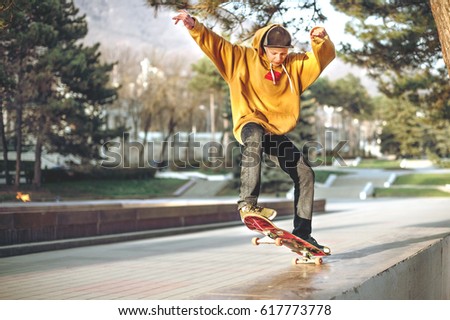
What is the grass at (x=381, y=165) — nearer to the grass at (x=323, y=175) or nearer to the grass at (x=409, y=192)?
the grass at (x=323, y=175)

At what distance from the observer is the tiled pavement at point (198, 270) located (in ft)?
15.3

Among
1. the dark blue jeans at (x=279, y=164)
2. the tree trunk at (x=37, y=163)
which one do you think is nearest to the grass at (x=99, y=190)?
the tree trunk at (x=37, y=163)

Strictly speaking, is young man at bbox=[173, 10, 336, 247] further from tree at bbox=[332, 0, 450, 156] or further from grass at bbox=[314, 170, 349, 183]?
grass at bbox=[314, 170, 349, 183]

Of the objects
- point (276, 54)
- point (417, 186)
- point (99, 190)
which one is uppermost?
point (276, 54)

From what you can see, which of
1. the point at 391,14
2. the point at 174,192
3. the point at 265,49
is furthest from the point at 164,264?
the point at 174,192

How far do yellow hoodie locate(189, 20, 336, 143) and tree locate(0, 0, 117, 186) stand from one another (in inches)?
336

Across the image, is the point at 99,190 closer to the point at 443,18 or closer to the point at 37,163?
the point at 37,163

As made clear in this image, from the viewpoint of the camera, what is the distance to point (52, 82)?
1969 centimetres

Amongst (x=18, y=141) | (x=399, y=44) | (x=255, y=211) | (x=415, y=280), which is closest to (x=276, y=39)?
(x=255, y=211)

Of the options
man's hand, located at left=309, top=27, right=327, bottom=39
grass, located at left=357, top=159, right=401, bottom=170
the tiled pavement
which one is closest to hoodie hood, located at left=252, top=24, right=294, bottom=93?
man's hand, located at left=309, top=27, right=327, bottom=39

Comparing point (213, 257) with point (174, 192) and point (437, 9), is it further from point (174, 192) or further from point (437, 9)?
point (174, 192)

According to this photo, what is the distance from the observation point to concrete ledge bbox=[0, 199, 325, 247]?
10.6 meters

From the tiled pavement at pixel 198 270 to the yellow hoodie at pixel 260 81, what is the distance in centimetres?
114

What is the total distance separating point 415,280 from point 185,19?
2.75 meters
